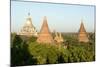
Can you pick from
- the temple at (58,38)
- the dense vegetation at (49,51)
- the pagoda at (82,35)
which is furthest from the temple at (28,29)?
the pagoda at (82,35)

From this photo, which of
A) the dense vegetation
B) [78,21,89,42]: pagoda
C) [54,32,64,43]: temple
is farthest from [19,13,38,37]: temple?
[78,21,89,42]: pagoda

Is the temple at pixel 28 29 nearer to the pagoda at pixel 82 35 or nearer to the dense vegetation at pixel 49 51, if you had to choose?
the dense vegetation at pixel 49 51

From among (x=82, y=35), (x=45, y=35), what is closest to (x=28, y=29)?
(x=45, y=35)

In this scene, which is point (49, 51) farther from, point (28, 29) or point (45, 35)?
point (28, 29)

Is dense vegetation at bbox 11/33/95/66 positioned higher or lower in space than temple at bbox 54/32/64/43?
lower

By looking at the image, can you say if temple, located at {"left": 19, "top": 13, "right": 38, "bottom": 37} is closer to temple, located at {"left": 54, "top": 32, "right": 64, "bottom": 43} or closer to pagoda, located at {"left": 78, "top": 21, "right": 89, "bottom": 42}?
temple, located at {"left": 54, "top": 32, "right": 64, "bottom": 43}
